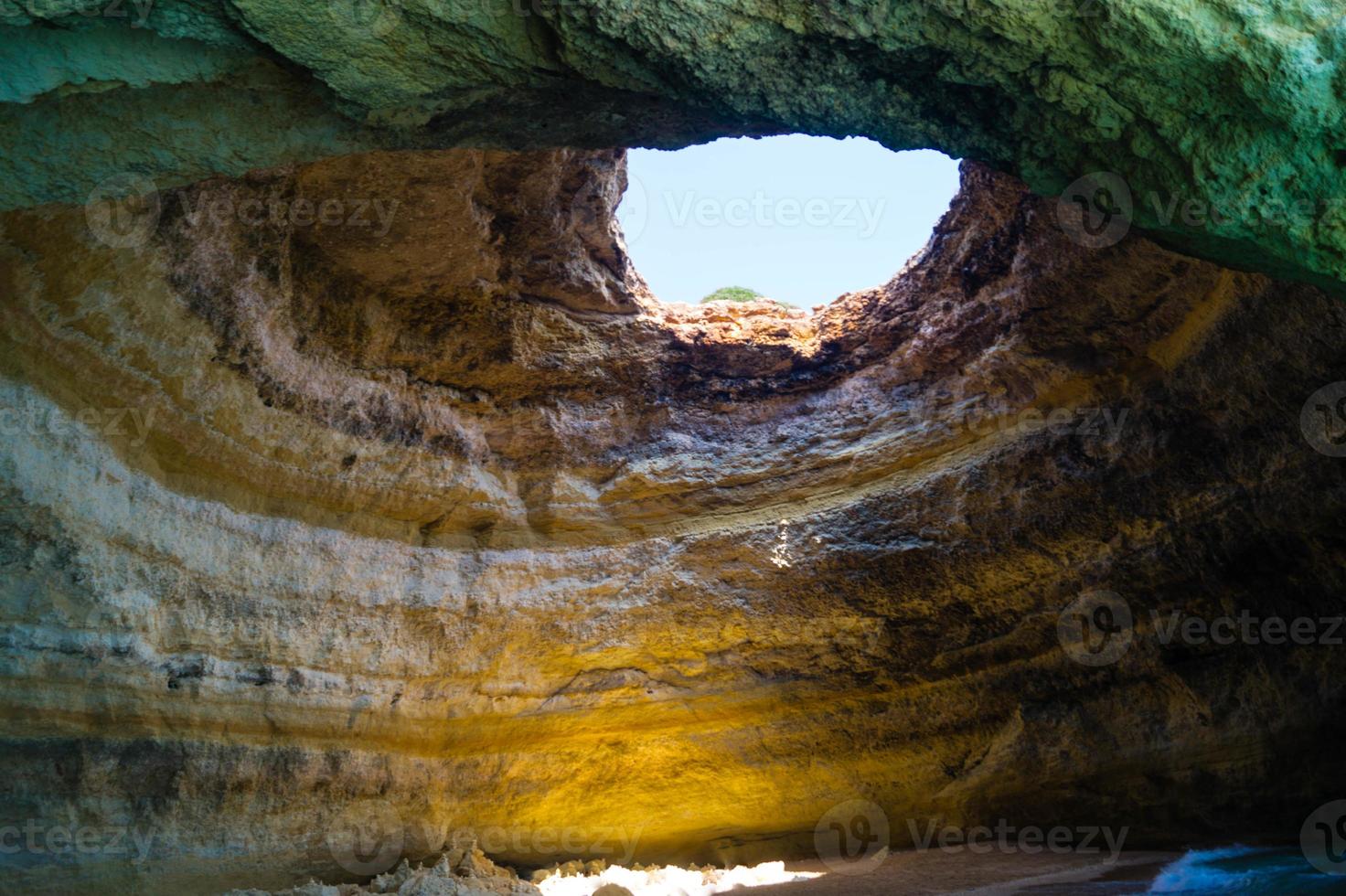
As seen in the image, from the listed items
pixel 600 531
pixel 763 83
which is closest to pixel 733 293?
pixel 600 531

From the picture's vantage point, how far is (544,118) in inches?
148

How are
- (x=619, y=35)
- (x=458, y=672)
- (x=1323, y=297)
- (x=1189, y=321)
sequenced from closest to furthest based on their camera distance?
(x=619, y=35)
(x=1323, y=297)
(x=1189, y=321)
(x=458, y=672)

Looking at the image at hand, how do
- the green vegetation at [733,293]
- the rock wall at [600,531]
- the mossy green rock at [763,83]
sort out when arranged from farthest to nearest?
the green vegetation at [733,293], the rock wall at [600,531], the mossy green rock at [763,83]

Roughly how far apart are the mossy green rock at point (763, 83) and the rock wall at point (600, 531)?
1654mm

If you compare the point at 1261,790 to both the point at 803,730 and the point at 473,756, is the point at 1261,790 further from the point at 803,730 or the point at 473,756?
the point at 473,756

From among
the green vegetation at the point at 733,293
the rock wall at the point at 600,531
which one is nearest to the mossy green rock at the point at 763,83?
the rock wall at the point at 600,531

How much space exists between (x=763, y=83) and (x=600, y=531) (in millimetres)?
4082

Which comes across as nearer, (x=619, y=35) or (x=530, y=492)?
(x=619, y=35)

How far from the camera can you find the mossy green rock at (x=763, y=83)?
300 centimetres

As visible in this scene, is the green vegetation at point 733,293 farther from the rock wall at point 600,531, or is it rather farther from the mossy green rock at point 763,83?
the mossy green rock at point 763,83

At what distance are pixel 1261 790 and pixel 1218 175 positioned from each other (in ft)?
13.4

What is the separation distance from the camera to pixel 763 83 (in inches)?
135

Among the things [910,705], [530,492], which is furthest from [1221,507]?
[530,492]

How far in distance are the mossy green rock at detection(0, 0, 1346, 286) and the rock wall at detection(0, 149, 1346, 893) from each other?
1.65 meters
